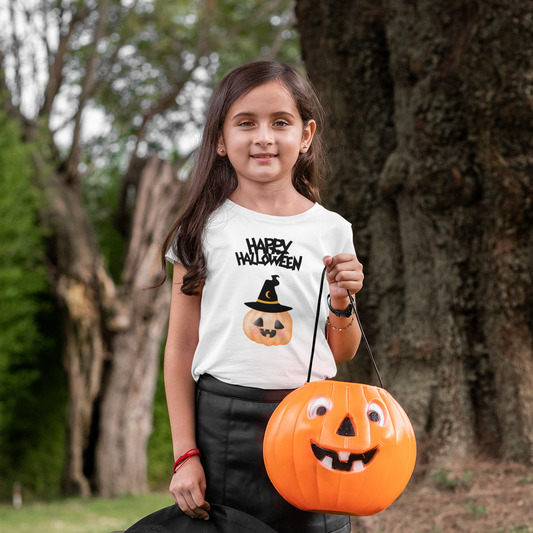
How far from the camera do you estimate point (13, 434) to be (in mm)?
8789

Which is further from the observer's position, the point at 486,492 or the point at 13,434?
the point at 13,434

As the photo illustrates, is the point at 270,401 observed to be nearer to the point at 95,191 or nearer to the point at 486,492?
the point at 486,492

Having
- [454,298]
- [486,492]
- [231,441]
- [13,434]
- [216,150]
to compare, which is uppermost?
[216,150]

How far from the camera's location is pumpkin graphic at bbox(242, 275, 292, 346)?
158cm

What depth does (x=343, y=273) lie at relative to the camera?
1489mm

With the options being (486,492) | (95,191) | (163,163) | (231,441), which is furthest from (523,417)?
(95,191)

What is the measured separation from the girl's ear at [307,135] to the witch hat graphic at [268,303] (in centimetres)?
46

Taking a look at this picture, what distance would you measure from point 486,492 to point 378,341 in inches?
35.8

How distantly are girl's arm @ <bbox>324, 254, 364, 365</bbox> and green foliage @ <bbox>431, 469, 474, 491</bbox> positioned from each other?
1.33 m

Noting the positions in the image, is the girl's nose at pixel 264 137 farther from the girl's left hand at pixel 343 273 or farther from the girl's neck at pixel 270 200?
the girl's left hand at pixel 343 273

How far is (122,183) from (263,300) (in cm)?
838

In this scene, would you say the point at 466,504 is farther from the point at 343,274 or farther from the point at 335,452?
the point at 343,274

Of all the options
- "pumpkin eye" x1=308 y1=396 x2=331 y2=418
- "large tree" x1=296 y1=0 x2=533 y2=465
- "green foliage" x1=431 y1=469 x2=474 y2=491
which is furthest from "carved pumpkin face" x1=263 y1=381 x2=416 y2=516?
"large tree" x1=296 y1=0 x2=533 y2=465

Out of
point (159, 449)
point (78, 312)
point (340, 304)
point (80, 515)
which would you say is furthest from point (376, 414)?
point (159, 449)
